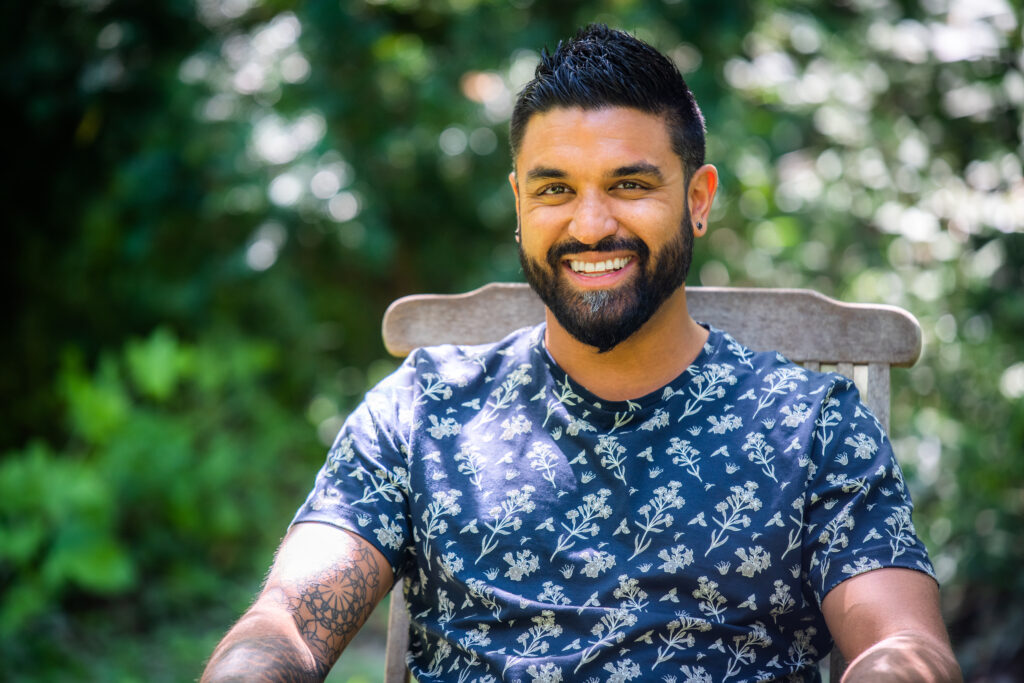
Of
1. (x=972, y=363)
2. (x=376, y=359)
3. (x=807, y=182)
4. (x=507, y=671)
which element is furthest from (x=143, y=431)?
(x=972, y=363)

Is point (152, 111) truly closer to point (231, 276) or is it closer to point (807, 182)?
point (231, 276)

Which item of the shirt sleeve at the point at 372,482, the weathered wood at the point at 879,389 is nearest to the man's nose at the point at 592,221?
the shirt sleeve at the point at 372,482

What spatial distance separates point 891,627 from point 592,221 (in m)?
0.88

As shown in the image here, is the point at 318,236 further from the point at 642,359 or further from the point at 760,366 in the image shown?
the point at 760,366

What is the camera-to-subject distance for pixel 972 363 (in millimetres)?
3316

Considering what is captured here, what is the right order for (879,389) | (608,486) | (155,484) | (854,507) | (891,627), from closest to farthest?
(891,627) < (854,507) < (608,486) < (879,389) < (155,484)

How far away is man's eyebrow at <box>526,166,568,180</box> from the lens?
176cm

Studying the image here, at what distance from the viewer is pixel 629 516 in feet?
5.49

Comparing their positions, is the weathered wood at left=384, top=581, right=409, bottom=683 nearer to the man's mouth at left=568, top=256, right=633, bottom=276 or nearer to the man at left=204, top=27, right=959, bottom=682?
the man at left=204, top=27, right=959, bottom=682

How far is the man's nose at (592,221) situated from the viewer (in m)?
1.73

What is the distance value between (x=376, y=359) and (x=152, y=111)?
1591mm

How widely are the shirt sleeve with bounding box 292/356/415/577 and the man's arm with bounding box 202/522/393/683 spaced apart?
2 centimetres

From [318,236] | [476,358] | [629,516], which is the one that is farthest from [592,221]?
[318,236]

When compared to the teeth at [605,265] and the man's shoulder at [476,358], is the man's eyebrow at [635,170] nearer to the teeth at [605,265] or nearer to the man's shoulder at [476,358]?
the teeth at [605,265]
